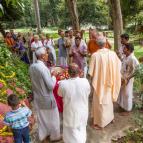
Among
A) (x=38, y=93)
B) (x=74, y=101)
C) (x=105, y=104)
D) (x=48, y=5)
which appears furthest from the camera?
(x=48, y=5)

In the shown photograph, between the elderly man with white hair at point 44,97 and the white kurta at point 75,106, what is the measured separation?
582mm

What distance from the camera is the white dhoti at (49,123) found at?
23.3 feet

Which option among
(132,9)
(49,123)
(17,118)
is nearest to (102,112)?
(49,123)

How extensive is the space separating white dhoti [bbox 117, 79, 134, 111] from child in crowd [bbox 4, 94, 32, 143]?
3456 millimetres

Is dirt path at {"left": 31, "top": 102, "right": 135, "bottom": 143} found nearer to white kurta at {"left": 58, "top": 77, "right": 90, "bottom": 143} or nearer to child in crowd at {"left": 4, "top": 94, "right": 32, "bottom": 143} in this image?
white kurta at {"left": 58, "top": 77, "right": 90, "bottom": 143}

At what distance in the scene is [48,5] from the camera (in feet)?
205

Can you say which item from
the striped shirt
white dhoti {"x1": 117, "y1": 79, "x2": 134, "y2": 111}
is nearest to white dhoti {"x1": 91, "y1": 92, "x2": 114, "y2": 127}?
white dhoti {"x1": 117, "y1": 79, "x2": 134, "y2": 111}

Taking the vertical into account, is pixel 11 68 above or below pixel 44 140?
above

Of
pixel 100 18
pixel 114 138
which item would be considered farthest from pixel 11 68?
pixel 100 18

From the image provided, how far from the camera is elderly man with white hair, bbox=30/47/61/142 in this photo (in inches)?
265

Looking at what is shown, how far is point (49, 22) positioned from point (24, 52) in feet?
174

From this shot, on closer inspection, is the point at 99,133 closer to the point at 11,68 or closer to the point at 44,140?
the point at 44,140

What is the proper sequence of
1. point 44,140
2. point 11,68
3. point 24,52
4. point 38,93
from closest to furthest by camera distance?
point 38,93 < point 44,140 < point 11,68 < point 24,52

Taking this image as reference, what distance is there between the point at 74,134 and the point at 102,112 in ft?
5.34
